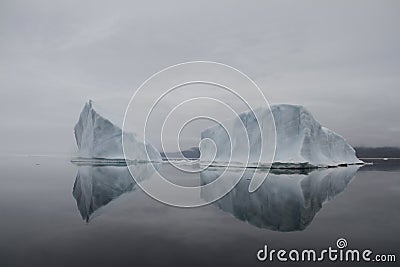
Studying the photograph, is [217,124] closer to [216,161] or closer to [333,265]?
[216,161]

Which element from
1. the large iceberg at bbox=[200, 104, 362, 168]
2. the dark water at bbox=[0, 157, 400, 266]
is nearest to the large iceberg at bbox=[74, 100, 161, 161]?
the large iceberg at bbox=[200, 104, 362, 168]

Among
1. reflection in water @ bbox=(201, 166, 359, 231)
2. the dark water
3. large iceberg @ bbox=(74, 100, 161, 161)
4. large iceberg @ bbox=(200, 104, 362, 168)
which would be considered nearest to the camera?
the dark water

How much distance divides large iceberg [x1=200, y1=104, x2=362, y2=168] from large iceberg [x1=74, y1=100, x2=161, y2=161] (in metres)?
6.24

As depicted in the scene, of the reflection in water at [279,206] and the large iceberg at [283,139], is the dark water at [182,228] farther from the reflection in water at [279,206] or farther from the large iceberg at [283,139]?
the large iceberg at [283,139]

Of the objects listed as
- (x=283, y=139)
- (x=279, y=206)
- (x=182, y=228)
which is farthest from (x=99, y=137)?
(x=182, y=228)

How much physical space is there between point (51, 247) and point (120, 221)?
165 centimetres

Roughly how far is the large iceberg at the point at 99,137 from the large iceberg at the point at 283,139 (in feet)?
20.5

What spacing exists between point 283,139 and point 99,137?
12.4 meters

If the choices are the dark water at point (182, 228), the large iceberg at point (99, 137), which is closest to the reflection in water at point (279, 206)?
the dark water at point (182, 228)

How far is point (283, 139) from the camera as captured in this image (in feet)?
60.1

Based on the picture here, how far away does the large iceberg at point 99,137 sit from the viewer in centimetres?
2064

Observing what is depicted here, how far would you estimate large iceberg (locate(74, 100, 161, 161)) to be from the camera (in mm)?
20641

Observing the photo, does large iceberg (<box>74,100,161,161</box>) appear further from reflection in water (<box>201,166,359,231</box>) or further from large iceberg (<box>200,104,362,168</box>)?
reflection in water (<box>201,166,359,231</box>)

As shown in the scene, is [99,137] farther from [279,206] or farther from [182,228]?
[182,228]
